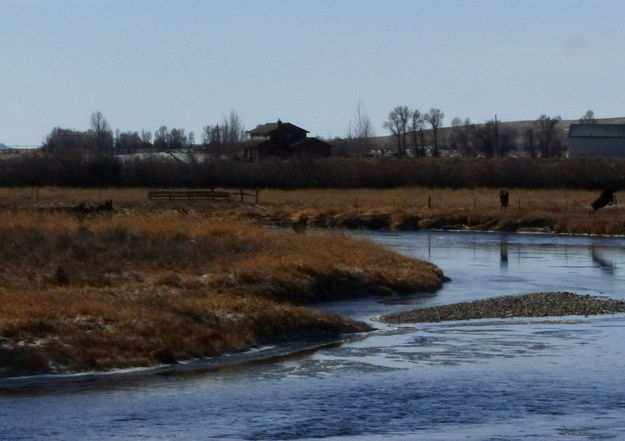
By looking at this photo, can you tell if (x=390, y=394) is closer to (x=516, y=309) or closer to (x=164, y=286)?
(x=164, y=286)

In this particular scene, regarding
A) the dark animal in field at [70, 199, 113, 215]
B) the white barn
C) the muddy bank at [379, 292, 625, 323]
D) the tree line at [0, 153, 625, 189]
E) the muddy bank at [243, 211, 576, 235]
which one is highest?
the white barn

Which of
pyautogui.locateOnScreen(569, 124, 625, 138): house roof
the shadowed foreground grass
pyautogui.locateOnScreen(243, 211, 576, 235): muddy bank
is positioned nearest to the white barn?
pyautogui.locateOnScreen(569, 124, 625, 138): house roof

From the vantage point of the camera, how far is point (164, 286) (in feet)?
103

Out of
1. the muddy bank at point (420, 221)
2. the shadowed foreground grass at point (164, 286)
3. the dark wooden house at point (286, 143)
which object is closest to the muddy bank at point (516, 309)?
the shadowed foreground grass at point (164, 286)

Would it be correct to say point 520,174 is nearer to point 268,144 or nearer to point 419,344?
point 268,144

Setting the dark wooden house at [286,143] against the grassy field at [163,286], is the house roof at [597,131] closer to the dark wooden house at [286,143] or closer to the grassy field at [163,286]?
the dark wooden house at [286,143]

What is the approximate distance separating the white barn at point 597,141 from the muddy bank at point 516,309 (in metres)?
132

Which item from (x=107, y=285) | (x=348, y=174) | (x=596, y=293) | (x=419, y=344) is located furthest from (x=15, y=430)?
(x=348, y=174)

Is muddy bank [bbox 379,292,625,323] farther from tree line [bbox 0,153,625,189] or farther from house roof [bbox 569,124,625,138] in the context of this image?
house roof [bbox 569,124,625,138]

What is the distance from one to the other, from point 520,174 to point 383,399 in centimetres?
8615

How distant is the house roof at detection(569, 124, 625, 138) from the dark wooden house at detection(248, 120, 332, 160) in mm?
40761

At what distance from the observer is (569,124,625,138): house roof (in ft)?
546

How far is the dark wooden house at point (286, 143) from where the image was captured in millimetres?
144500

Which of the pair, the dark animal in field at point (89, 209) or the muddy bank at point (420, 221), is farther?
the muddy bank at point (420, 221)
